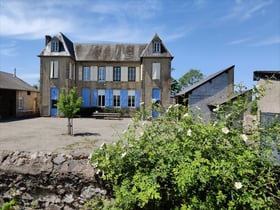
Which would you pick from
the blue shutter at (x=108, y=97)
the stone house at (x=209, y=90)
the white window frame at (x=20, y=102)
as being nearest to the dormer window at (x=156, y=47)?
the blue shutter at (x=108, y=97)

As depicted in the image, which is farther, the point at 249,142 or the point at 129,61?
the point at 129,61

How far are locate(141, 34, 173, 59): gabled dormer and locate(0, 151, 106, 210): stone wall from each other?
57.7 feet

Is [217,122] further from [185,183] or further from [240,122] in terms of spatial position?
[185,183]

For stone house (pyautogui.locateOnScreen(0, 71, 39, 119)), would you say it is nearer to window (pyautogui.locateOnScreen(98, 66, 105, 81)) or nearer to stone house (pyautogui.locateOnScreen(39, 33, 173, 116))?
stone house (pyautogui.locateOnScreen(39, 33, 173, 116))

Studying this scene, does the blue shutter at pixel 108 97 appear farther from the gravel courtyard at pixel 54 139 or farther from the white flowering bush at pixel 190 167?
the white flowering bush at pixel 190 167

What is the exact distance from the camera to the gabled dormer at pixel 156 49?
20.1 meters

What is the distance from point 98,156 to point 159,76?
1757 cm

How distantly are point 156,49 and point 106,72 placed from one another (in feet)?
19.6

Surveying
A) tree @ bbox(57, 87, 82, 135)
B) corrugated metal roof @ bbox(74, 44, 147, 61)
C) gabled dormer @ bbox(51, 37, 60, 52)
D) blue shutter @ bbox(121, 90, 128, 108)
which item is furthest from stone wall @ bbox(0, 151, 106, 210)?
corrugated metal roof @ bbox(74, 44, 147, 61)

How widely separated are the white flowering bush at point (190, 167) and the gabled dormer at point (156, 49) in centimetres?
1753

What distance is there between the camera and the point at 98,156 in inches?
128

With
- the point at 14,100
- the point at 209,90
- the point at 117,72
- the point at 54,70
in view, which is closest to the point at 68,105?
the point at 209,90

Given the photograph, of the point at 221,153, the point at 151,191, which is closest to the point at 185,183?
the point at 151,191

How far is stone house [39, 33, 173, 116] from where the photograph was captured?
1991 cm
